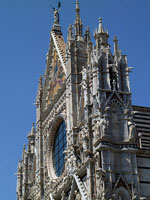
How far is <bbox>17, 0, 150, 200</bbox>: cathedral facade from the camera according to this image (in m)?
23.7

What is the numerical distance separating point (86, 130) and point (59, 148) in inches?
238

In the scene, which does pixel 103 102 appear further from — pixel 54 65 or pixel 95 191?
pixel 54 65

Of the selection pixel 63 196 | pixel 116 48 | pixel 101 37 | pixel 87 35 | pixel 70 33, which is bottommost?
pixel 63 196

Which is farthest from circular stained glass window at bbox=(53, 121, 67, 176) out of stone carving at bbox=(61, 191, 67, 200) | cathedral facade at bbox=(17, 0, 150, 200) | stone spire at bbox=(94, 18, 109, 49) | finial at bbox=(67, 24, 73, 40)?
stone spire at bbox=(94, 18, 109, 49)

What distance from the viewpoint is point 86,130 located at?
25.8 m

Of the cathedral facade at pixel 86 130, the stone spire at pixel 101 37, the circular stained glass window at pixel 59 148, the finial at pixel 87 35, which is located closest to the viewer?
the cathedral facade at pixel 86 130

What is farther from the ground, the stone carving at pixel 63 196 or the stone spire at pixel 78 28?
the stone spire at pixel 78 28

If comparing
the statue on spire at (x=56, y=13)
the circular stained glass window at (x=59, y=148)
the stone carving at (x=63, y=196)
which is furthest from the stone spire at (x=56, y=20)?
the stone carving at (x=63, y=196)

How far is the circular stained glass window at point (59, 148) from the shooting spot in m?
30.6

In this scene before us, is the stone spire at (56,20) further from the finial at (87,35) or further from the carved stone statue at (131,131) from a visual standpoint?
the carved stone statue at (131,131)

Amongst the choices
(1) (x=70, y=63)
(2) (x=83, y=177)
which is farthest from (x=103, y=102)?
(1) (x=70, y=63)

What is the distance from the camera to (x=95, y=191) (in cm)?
2375

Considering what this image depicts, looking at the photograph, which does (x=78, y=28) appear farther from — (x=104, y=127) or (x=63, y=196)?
(x=63, y=196)

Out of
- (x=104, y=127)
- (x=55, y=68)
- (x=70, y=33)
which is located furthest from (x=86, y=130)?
(x=55, y=68)
